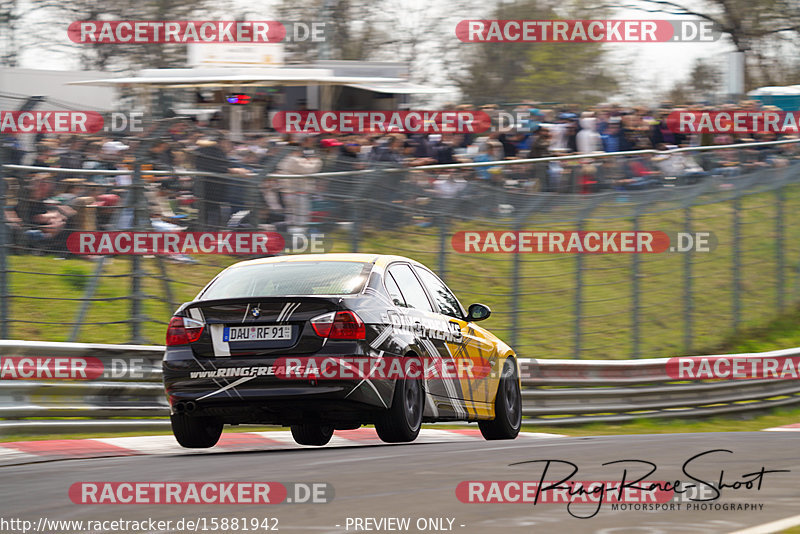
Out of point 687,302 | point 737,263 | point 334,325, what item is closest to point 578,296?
point 687,302

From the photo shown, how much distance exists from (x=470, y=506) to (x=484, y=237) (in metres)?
9.80

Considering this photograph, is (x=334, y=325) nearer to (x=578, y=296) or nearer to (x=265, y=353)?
(x=265, y=353)

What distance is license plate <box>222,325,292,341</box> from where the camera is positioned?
8750mm

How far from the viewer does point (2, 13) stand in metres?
33.1

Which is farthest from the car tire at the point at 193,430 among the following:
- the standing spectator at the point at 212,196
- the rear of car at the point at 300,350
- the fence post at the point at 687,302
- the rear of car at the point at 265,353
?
the fence post at the point at 687,302

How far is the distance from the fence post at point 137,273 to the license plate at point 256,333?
421 centimetres

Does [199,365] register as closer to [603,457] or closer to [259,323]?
[259,323]

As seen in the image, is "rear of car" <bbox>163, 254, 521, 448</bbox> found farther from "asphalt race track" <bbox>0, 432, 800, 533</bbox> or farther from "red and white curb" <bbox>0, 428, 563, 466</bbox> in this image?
"red and white curb" <bbox>0, 428, 563, 466</bbox>

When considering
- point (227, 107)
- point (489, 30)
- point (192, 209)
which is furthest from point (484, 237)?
point (489, 30)

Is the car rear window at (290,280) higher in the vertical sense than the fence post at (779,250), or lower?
higher

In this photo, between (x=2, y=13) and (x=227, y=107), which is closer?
(x=227, y=107)

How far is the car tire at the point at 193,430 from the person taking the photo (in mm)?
9523

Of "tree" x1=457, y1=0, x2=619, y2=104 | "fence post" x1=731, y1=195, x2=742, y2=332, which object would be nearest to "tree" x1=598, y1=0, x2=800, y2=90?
"tree" x1=457, y1=0, x2=619, y2=104

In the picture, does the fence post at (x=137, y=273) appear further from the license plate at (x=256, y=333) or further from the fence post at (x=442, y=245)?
the license plate at (x=256, y=333)
